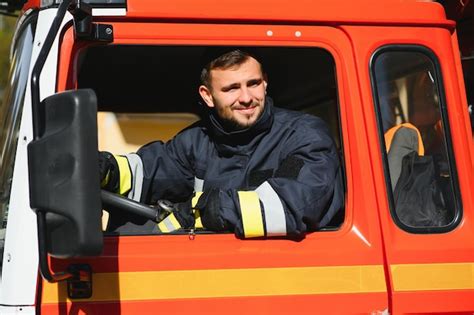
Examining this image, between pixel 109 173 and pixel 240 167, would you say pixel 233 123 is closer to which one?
pixel 240 167

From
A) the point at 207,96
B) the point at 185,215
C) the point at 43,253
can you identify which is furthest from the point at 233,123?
the point at 43,253

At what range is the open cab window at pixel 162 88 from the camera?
9.52 ft

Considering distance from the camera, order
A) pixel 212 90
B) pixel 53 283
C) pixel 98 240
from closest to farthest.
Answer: pixel 98 240 → pixel 53 283 → pixel 212 90

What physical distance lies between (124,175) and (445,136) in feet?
3.74

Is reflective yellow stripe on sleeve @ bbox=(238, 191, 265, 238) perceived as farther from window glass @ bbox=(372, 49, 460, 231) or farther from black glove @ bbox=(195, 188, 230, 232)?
window glass @ bbox=(372, 49, 460, 231)

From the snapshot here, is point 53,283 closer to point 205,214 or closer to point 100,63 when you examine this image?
point 205,214

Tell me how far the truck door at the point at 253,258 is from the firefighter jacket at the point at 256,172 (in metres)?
0.06

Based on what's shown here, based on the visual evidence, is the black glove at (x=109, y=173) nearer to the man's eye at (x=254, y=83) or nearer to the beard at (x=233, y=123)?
the beard at (x=233, y=123)

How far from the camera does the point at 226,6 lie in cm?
260

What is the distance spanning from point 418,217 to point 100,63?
1.59m

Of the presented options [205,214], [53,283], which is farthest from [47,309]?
[205,214]

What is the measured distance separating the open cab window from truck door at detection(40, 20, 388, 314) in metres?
0.08

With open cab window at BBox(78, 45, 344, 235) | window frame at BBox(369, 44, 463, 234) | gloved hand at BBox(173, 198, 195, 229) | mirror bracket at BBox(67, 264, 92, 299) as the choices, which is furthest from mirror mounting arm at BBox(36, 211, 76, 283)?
window frame at BBox(369, 44, 463, 234)

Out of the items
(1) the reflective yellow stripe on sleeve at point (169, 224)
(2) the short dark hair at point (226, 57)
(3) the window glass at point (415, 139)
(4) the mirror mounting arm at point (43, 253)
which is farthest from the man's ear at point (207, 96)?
(4) the mirror mounting arm at point (43, 253)
